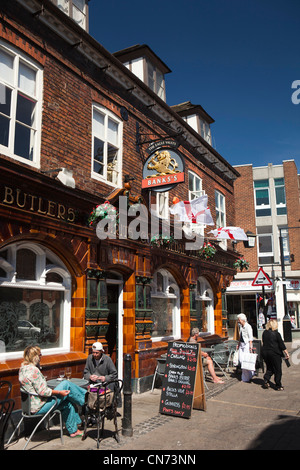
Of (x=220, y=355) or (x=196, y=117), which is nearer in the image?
(x=220, y=355)

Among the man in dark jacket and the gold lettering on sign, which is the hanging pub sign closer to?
the gold lettering on sign

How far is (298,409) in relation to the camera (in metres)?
7.68

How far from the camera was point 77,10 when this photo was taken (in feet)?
31.0

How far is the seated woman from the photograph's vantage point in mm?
5680

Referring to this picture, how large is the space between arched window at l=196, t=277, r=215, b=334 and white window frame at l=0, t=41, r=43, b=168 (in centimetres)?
874

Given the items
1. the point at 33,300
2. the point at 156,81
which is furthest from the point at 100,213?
the point at 156,81

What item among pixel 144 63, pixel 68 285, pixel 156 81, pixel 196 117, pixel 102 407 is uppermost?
pixel 196 117

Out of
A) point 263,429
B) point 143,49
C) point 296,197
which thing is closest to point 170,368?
point 263,429

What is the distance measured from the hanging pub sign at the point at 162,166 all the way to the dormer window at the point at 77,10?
3.25 metres

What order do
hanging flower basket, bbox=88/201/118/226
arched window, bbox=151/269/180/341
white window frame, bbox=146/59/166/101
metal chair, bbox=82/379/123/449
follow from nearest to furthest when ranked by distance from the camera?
metal chair, bbox=82/379/123/449 → hanging flower basket, bbox=88/201/118/226 → arched window, bbox=151/269/180/341 → white window frame, bbox=146/59/166/101

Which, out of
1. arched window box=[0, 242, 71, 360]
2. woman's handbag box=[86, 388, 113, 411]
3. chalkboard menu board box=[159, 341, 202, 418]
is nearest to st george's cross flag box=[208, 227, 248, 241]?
chalkboard menu board box=[159, 341, 202, 418]

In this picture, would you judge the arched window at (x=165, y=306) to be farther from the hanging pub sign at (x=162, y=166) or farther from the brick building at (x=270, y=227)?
the brick building at (x=270, y=227)

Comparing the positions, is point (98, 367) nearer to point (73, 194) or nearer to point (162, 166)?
point (73, 194)

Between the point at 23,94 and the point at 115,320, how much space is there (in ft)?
17.6
